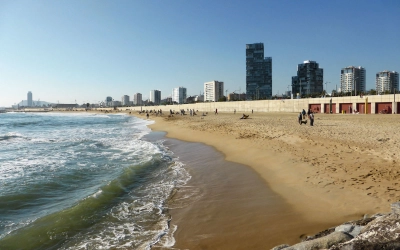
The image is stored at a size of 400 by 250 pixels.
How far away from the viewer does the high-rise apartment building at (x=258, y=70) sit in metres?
158

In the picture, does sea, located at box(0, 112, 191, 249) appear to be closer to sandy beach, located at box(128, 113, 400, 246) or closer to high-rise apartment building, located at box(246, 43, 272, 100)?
sandy beach, located at box(128, 113, 400, 246)

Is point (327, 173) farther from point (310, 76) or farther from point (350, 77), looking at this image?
point (350, 77)

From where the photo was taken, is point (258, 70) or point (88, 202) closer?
point (88, 202)

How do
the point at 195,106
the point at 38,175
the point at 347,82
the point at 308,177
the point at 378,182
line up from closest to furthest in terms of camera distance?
the point at 378,182, the point at 308,177, the point at 38,175, the point at 195,106, the point at 347,82

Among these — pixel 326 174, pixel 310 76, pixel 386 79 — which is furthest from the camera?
pixel 386 79

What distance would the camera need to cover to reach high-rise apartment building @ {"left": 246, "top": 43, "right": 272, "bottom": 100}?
158000 millimetres

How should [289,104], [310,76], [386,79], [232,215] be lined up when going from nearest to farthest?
[232,215] → [289,104] → [310,76] → [386,79]

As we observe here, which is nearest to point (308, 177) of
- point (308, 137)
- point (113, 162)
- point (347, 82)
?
point (308, 137)

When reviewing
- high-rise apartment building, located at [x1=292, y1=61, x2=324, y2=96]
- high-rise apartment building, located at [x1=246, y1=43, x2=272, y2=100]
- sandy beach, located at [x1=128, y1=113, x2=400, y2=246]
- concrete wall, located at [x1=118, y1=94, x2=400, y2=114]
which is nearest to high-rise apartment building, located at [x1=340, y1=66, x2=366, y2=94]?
high-rise apartment building, located at [x1=292, y1=61, x2=324, y2=96]

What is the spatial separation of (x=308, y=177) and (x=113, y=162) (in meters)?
9.55

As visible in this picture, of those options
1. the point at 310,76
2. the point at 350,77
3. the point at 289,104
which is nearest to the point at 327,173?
the point at 289,104

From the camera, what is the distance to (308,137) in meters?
15.5

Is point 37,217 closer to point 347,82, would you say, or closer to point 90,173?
point 90,173

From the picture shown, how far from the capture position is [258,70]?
158625 mm
